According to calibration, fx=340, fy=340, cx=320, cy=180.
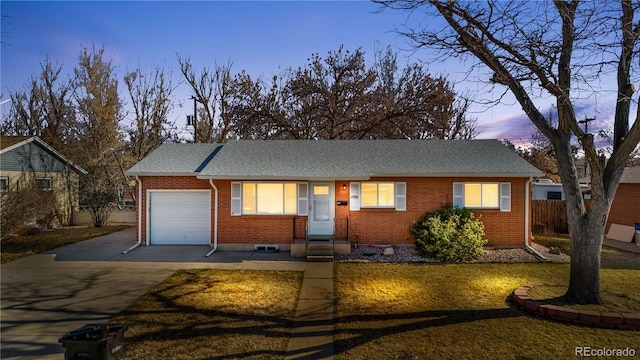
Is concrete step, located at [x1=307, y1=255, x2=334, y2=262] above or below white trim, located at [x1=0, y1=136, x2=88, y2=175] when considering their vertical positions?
below

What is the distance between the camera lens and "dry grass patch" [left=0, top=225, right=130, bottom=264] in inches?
489

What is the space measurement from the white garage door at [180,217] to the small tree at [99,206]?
795 centimetres

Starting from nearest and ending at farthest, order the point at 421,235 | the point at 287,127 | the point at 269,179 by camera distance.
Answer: the point at 421,235 → the point at 269,179 → the point at 287,127

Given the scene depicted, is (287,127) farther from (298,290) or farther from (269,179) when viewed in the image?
(298,290)

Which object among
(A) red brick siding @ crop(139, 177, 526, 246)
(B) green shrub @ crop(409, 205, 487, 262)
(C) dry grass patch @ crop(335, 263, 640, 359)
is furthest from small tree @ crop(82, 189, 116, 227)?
(B) green shrub @ crop(409, 205, 487, 262)

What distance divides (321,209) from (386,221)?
99.4 inches

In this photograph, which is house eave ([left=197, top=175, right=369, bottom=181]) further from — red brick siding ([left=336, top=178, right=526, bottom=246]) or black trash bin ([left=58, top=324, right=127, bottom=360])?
black trash bin ([left=58, top=324, right=127, bottom=360])

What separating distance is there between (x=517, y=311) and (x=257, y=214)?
29.3 ft

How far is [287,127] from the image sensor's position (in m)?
25.4

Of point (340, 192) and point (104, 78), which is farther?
point (104, 78)

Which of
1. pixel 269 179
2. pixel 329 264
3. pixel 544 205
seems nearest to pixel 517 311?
pixel 329 264

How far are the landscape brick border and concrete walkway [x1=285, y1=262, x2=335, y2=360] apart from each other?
4072mm

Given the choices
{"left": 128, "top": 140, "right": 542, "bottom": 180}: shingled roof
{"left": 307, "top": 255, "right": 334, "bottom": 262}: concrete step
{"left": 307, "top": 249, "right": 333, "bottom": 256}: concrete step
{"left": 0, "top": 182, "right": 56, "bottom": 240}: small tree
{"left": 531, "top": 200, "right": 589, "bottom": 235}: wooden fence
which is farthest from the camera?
{"left": 531, "top": 200, "right": 589, "bottom": 235}: wooden fence

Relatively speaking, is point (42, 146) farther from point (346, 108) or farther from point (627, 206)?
point (627, 206)
